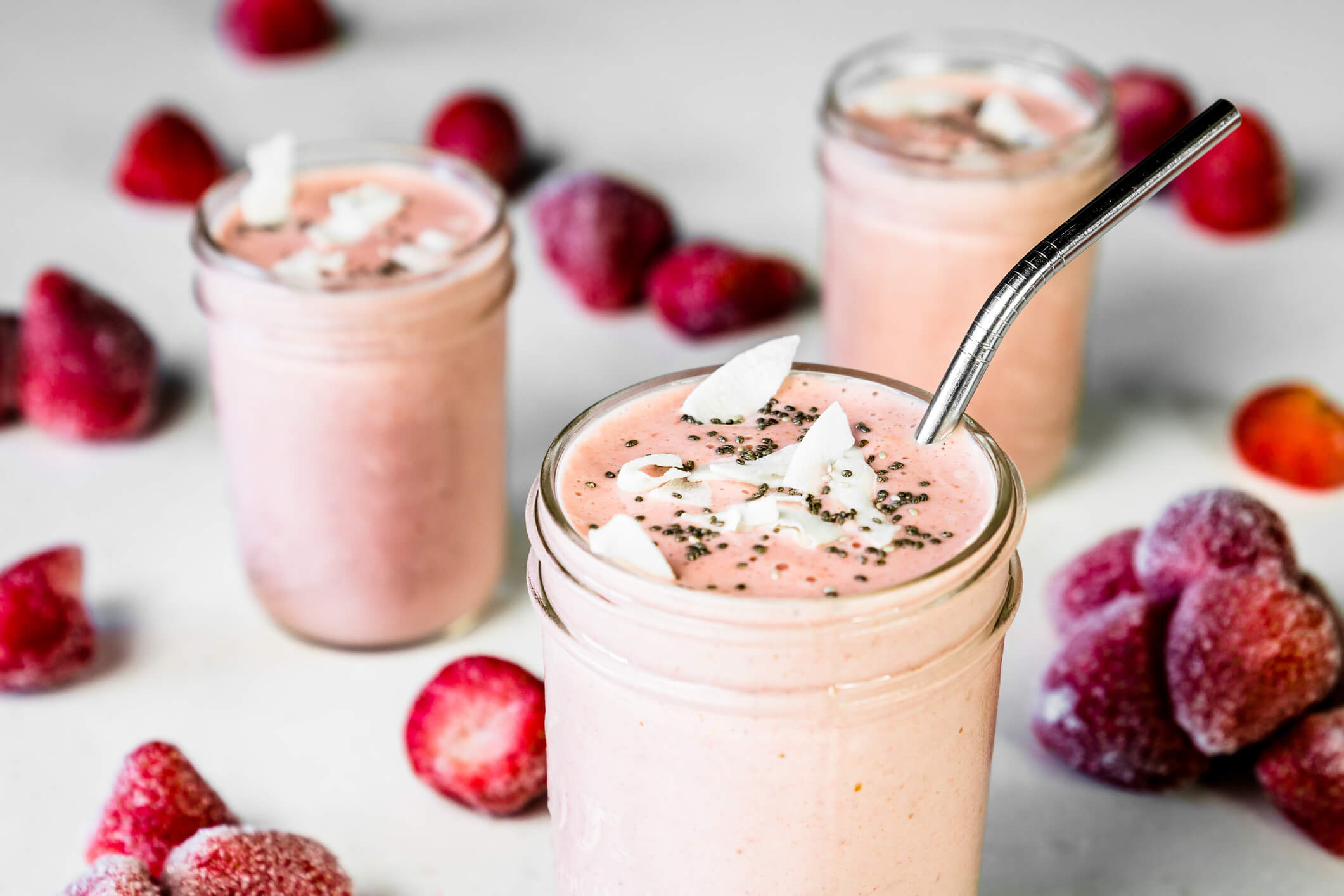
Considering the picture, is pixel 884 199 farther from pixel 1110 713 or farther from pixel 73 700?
pixel 73 700

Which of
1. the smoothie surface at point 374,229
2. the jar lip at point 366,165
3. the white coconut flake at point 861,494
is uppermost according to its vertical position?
the white coconut flake at point 861,494

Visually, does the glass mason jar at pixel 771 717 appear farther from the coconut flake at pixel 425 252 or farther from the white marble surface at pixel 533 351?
the coconut flake at pixel 425 252

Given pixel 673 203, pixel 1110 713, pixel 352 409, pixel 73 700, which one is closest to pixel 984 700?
pixel 1110 713

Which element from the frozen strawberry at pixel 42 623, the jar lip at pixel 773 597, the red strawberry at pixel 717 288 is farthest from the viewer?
the red strawberry at pixel 717 288

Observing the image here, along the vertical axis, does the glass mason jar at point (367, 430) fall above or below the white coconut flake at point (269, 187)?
below

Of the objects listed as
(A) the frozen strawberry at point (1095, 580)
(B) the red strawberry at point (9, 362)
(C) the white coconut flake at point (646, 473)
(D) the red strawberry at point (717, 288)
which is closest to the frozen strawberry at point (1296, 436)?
(A) the frozen strawberry at point (1095, 580)
